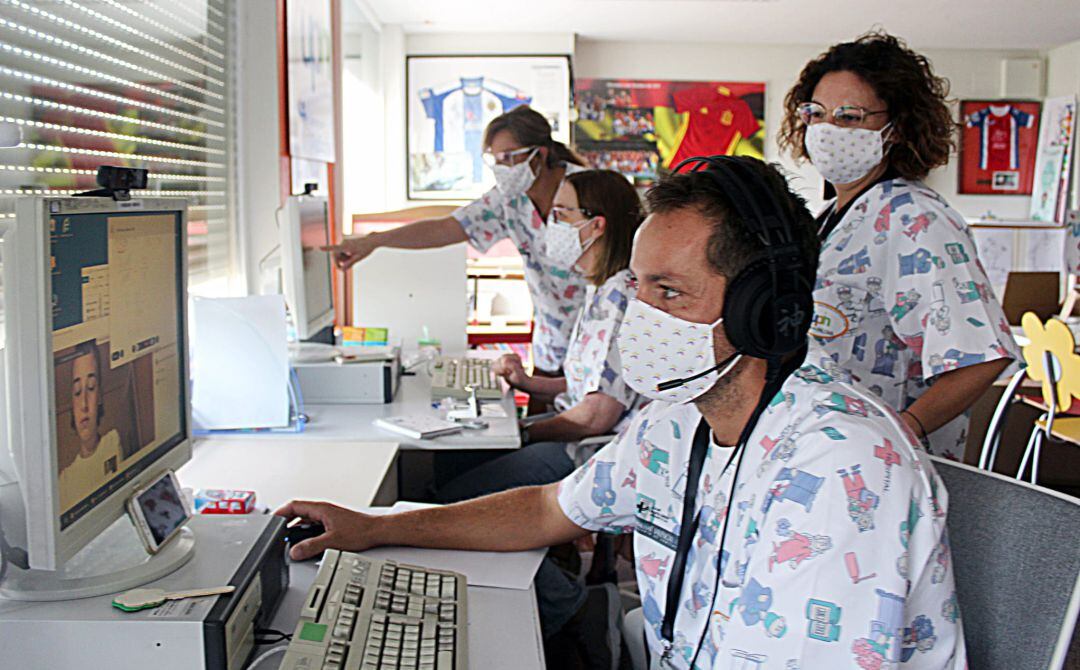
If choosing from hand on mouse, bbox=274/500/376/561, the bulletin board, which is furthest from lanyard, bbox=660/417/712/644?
the bulletin board

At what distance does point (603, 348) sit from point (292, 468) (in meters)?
0.84

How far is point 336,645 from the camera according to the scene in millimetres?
1130

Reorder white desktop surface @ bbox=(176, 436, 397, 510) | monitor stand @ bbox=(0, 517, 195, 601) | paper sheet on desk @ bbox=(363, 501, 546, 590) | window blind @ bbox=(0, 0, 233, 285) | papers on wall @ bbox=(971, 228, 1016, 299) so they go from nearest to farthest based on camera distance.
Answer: monitor stand @ bbox=(0, 517, 195, 601)
paper sheet on desk @ bbox=(363, 501, 546, 590)
window blind @ bbox=(0, 0, 233, 285)
white desktop surface @ bbox=(176, 436, 397, 510)
papers on wall @ bbox=(971, 228, 1016, 299)

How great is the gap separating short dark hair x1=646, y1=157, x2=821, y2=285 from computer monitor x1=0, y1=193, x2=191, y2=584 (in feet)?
2.12

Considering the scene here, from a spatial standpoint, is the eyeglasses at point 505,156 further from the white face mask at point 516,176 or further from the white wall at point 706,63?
the white wall at point 706,63

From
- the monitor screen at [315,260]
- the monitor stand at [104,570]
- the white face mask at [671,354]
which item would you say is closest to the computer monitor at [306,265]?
the monitor screen at [315,260]

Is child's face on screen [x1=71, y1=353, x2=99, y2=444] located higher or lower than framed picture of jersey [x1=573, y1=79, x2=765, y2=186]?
lower

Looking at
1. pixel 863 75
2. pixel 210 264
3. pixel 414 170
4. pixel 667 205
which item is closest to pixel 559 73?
pixel 414 170

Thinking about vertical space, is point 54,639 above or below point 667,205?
below

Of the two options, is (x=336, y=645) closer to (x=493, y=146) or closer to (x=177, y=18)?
(x=177, y=18)

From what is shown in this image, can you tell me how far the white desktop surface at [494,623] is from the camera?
124cm

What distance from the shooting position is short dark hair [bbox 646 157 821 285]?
4.11 ft

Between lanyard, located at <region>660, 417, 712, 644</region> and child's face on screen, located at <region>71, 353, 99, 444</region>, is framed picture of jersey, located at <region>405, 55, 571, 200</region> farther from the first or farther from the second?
child's face on screen, located at <region>71, 353, 99, 444</region>

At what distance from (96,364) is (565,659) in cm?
117
